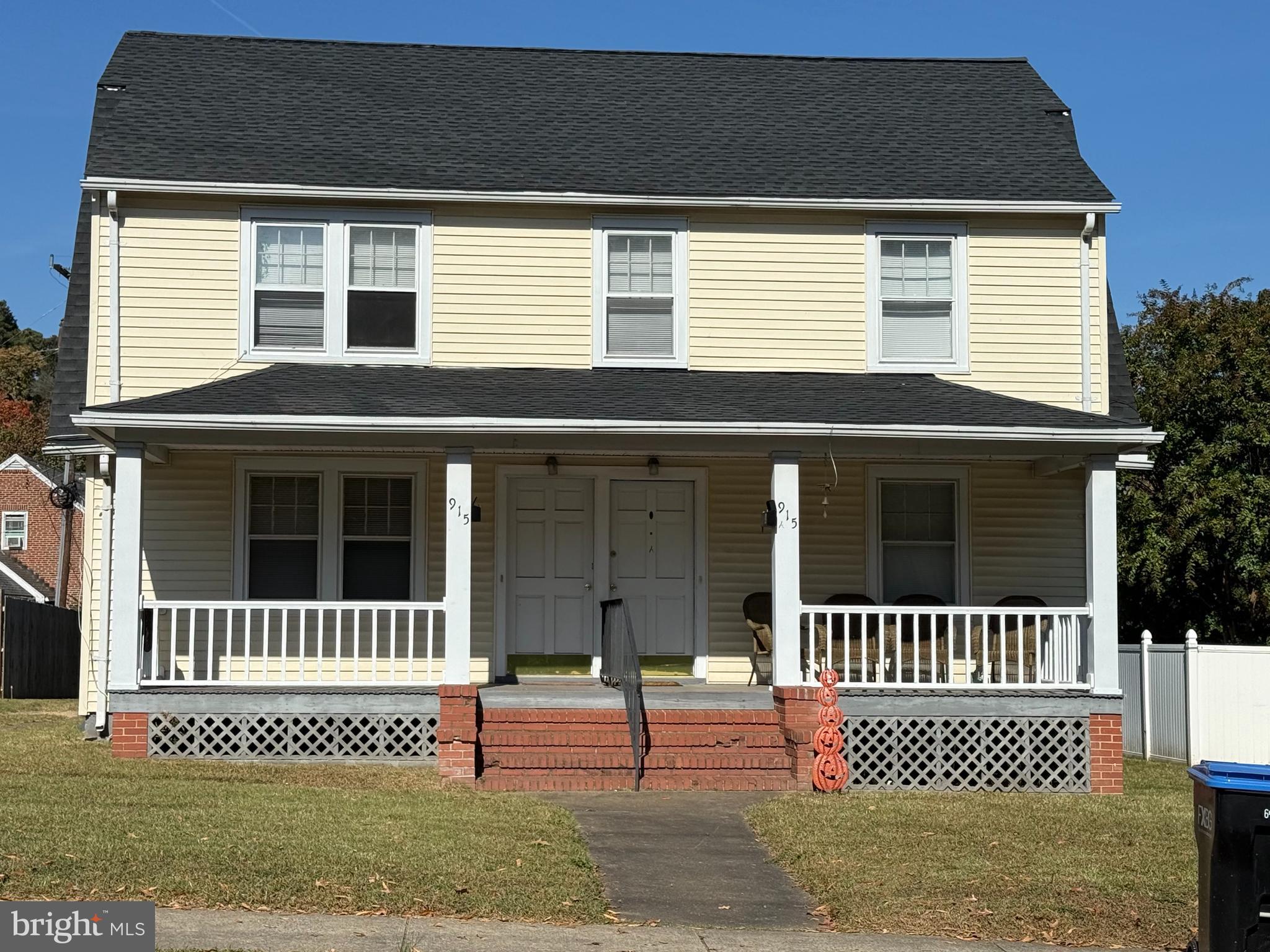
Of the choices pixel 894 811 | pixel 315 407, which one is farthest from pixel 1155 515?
pixel 315 407

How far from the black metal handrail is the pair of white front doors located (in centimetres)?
29

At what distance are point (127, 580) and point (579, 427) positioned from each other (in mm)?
4250

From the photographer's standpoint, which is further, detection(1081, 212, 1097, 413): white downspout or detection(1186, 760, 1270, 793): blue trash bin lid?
detection(1081, 212, 1097, 413): white downspout

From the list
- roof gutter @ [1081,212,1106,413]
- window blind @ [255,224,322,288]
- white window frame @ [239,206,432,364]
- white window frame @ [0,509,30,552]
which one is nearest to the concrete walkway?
white window frame @ [239,206,432,364]

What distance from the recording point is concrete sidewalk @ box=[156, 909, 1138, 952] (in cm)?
739

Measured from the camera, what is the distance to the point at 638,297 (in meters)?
16.0

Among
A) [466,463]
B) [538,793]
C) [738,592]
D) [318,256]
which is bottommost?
[538,793]

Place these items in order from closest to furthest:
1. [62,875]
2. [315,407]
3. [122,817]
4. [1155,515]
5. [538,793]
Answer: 1. [62,875]
2. [122,817]
3. [538,793]
4. [315,407]
5. [1155,515]

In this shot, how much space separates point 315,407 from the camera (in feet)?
45.0

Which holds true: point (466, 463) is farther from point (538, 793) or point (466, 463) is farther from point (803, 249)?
point (803, 249)

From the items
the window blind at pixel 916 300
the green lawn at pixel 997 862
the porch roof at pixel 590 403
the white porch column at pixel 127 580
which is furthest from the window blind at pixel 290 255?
the green lawn at pixel 997 862

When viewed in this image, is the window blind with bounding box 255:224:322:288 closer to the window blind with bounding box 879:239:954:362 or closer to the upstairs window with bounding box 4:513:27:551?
the window blind with bounding box 879:239:954:362

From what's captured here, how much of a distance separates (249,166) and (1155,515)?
15.2 m

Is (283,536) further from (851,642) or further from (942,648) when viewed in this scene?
(942,648)
